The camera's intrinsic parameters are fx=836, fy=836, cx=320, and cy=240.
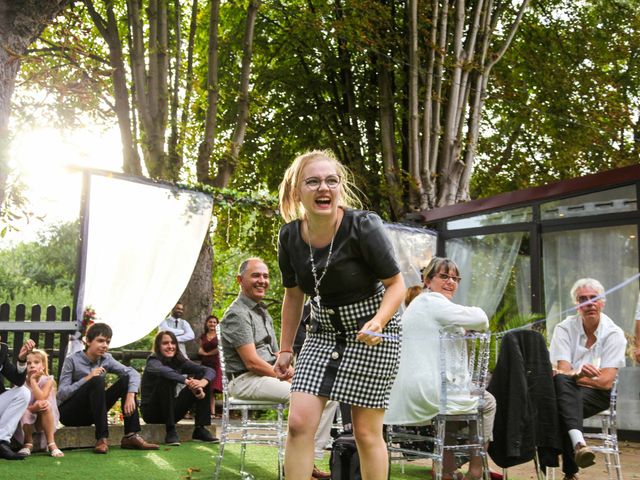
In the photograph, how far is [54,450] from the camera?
22.2 feet

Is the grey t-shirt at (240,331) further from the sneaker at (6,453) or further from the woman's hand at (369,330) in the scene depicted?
the woman's hand at (369,330)

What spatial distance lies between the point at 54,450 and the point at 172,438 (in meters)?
1.32

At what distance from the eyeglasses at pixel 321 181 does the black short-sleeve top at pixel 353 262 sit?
0.44 feet

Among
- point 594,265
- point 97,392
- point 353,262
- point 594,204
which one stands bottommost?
point 97,392

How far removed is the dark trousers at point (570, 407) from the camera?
5336mm

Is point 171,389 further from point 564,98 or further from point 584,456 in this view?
point 564,98

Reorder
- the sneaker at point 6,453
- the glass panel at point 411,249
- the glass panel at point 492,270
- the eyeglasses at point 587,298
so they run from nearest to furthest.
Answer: the eyeglasses at point 587,298 → the sneaker at point 6,453 → the glass panel at point 492,270 → the glass panel at point 411,249

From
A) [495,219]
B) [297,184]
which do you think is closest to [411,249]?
[495,219]

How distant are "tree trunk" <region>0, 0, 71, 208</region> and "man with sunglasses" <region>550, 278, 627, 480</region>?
14.7ft

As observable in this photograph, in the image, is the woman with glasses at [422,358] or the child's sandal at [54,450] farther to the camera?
the child's sandal at [54,450]

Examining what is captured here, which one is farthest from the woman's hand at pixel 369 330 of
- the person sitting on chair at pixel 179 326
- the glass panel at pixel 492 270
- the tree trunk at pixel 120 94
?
the tree trunk at pixel 120 94

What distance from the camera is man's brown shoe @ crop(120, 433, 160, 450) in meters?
7.33

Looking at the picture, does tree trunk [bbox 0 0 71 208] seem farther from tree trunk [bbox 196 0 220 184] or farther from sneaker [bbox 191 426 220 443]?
tree trunk [bbox 196 0 220 184]

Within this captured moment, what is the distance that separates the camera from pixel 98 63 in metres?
13.6
